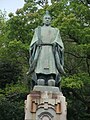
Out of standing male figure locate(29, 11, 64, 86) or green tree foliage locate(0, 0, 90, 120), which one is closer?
standing male figure locate(29, 11, 64, 86)

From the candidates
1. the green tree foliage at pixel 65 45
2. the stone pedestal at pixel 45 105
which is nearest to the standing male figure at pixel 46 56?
the stone pedestal at pixel 45 105

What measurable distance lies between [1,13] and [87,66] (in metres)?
10.5

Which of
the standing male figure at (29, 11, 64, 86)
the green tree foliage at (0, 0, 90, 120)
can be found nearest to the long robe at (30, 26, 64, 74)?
the standing male figure at (29, 11, 64, 86)

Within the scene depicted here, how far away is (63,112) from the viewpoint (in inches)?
417

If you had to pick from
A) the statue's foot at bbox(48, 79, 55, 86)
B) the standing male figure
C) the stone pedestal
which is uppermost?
the standing male figure

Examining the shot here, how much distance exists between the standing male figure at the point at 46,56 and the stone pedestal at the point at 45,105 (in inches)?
11.0

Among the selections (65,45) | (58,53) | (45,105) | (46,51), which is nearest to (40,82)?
(45,105)

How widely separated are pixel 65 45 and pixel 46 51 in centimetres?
678

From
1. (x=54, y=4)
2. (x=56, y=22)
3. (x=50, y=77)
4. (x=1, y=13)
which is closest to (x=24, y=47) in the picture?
(x=56, y=22)

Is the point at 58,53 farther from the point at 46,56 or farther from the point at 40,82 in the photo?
the point at 40,82

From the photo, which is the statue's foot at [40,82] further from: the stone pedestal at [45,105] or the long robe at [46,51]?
the long robe at [46,51]

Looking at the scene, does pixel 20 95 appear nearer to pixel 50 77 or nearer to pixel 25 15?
pixel 25 15

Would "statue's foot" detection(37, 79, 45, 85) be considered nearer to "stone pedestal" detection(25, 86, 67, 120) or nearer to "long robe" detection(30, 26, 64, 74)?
"stone pedestal" detection(25, 86, 67, 120)

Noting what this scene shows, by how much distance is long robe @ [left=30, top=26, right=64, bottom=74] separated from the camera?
1107 cm
